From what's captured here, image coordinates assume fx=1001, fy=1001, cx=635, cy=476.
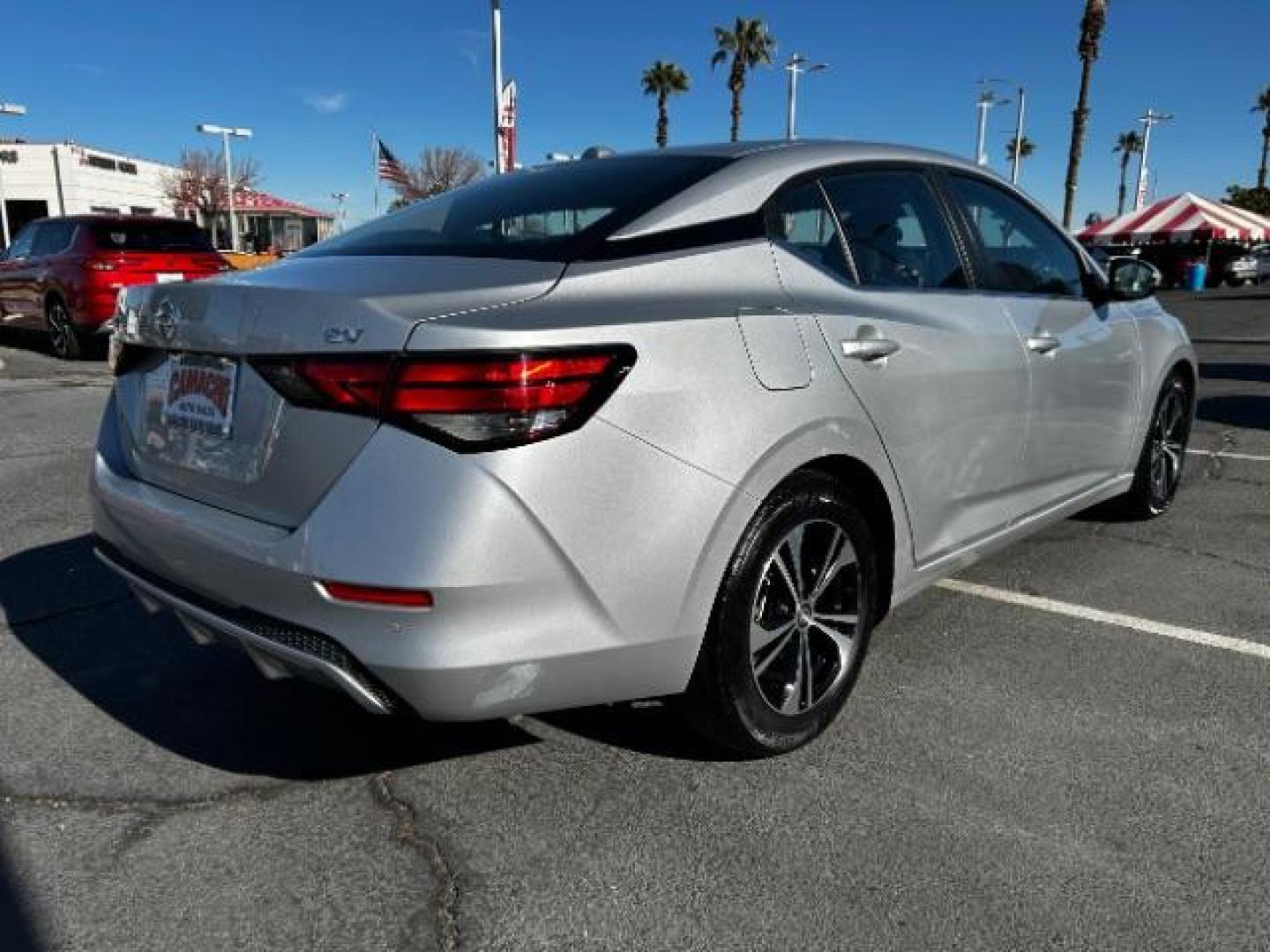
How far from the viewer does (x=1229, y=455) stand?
21.7ft

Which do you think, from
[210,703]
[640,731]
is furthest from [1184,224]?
[210,703]

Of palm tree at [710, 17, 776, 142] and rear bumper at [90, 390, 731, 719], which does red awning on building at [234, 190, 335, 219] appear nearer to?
palm tree at [710, 17, 776, 142]

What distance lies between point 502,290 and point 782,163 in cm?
107

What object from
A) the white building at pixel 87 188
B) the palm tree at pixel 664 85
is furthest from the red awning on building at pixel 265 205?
the palm tree at pixel 664 85

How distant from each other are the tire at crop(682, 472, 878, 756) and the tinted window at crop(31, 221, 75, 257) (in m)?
11.4

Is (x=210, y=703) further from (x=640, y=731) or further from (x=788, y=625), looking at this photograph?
(x=788, y=625)

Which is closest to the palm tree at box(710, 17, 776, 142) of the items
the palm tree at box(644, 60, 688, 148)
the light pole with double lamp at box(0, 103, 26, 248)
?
the palm tree at box(644, 60, 688, 148)

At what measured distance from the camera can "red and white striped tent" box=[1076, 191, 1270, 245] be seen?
94.5 feet

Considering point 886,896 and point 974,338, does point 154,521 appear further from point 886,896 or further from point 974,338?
point 974,338

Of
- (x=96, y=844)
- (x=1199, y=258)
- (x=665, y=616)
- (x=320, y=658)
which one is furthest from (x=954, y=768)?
(x=1199, y=258)

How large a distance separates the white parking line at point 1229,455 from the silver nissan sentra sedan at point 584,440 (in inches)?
168

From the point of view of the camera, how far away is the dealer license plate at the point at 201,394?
7.32 feet

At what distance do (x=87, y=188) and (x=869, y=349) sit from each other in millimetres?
58130

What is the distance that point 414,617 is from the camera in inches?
76.7
